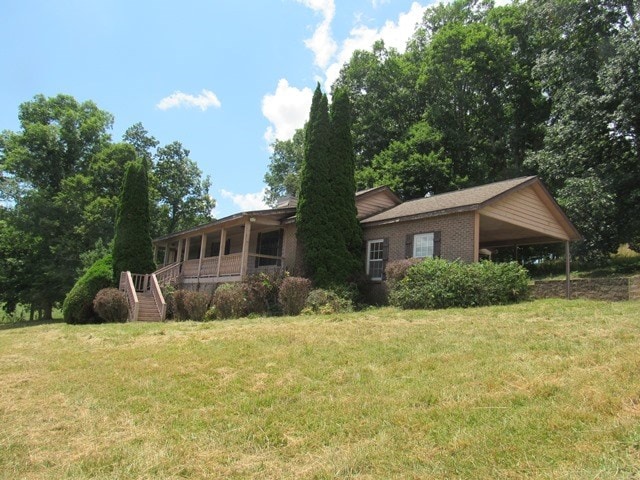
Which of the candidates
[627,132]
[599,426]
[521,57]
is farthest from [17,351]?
[521,57]

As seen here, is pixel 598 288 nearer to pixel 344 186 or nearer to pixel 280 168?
pixel 344 186

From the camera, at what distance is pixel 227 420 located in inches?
189

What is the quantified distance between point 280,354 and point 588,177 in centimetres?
1959

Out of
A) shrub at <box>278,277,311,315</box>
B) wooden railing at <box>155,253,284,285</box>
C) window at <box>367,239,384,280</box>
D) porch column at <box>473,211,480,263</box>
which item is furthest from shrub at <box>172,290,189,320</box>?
porch column at <box>473,211,480,263</box>

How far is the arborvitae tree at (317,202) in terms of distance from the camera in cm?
1627

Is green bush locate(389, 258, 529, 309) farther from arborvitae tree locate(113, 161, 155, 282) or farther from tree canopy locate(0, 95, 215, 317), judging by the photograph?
tree canopy locate(0, 95, 215, 317)

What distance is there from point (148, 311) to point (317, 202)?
7677mm

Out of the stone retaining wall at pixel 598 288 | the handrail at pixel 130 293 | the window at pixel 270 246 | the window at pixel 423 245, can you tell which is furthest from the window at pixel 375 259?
the handrail at pixel 130 293

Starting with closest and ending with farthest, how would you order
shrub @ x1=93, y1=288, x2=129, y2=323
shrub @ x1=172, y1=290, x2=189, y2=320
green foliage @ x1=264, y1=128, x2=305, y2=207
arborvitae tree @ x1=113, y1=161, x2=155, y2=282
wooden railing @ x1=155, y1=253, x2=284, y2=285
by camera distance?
shrub @ x1=172, y1=290, x2=189, y2=320
shrub @ x1=93, y1=288, x2=129, y2=323
wooden railing @ x1=155, y1=253, x2=284, y2=285
arborvitae tree @ x1=113, y1=161, x2=155, y2=282
green foliage @ x1=264, y1=128, x2=305, y2=207

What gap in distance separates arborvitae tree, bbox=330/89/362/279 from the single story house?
2.29ft

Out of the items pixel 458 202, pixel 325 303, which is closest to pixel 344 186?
pixel 458 202

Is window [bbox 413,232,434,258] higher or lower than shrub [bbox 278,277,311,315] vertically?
higher

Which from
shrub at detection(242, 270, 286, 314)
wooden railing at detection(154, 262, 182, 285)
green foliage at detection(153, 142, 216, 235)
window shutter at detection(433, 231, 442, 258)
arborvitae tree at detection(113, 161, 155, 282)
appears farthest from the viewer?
green foliage at detection(153, 142, 216, 235)

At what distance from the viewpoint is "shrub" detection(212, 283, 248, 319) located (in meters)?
15.1
